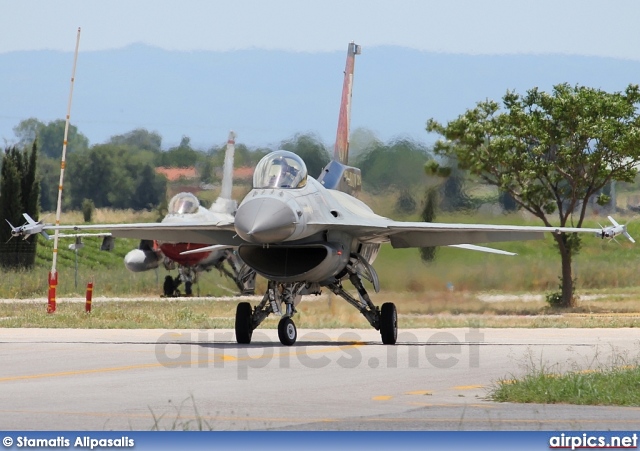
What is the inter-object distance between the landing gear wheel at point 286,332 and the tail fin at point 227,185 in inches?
728

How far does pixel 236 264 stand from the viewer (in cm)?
4169

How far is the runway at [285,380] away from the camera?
33.6 feet

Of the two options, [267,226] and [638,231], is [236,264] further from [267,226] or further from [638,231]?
[267,226]

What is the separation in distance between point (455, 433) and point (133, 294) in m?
36.2

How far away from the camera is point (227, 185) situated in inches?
1513

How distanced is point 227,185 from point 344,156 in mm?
13603

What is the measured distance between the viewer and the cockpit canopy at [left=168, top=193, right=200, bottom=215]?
3791 centimetres

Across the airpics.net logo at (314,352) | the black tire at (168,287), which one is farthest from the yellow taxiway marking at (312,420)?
the black tire at (168,287)

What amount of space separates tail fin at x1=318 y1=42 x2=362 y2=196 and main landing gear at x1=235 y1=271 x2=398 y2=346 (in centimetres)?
276

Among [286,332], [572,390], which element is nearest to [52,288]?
[286,332]

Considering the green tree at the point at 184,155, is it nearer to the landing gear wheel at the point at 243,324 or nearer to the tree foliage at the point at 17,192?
the tree foliage at the point at 17,192

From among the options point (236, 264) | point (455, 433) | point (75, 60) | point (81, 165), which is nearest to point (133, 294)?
point (236, 264)

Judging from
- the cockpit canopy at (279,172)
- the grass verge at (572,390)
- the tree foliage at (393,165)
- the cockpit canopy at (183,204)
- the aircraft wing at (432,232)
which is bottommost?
the grass verge at (572,390)

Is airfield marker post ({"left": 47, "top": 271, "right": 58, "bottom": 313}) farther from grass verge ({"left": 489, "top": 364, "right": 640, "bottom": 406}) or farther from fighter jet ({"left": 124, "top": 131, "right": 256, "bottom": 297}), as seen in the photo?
grass verge ({"left": 489, "top": 364, "right": 640, "bottom": 406})
